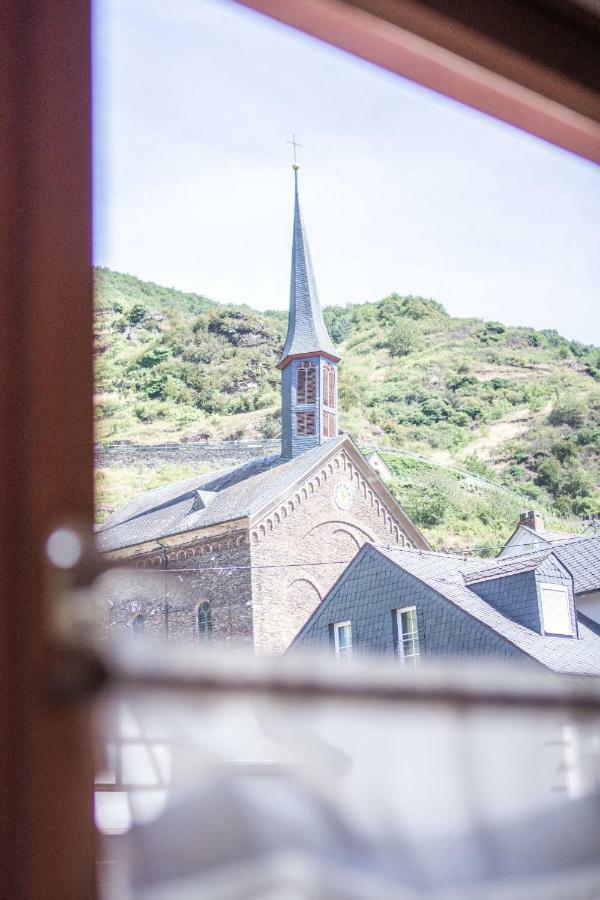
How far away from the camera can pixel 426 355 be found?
16.7 metres

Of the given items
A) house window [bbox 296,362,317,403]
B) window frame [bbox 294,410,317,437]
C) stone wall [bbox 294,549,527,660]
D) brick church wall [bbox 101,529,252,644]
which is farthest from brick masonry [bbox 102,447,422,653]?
stone wall [bbox 294,549,527,660]

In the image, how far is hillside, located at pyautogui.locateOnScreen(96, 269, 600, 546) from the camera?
14.8 meters

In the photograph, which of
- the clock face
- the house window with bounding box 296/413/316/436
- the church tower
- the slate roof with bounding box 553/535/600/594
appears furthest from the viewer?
the house window with bounding box 296/413/316/436

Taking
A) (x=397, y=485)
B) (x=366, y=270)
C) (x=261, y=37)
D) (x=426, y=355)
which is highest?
(x=261, y=37)

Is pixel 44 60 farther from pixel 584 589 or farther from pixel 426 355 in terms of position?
pixel 426 355

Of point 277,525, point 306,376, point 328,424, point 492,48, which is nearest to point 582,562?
point 277,525

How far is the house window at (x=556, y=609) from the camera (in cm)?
903

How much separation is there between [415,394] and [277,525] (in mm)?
3730

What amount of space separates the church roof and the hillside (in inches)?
38.9

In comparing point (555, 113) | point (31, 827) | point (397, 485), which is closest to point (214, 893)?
point (31, 827)

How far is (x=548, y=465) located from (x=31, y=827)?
14812 mm

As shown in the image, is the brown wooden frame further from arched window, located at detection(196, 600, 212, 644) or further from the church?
arched window, located at detection(196, 600, 212, 644)

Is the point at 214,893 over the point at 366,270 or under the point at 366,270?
under

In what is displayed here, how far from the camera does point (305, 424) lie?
15.4 metres
